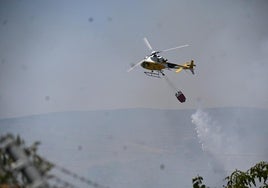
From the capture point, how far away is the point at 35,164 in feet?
41.3

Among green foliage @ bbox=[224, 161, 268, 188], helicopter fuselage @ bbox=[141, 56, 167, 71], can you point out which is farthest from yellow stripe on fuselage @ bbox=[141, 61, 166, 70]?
green foliage @ bbox=[224, 161, 268, 188]

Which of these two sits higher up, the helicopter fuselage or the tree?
the helicopter fuselage

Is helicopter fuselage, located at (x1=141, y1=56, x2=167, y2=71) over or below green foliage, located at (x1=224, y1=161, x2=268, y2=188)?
over

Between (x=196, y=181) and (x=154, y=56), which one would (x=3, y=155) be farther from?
(x=154, y=56)

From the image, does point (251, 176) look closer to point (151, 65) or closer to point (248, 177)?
point (248, 177)

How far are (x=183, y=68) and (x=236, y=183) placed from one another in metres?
46.4

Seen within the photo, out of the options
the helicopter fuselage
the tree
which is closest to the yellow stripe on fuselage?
the helicopter fuselage

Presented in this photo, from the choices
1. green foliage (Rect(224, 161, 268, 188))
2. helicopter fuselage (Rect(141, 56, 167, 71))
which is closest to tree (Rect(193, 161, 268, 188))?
green foliage (Rect(224, 161, 268, 188))

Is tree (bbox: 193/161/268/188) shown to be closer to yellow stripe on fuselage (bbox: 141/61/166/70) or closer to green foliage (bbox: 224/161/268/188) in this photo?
green foliage (bbox: 224/161/268/188)

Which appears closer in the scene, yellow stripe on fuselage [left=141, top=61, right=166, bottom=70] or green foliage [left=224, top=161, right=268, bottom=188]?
green foliage [left=224, top=161, right=268, bottom=188]

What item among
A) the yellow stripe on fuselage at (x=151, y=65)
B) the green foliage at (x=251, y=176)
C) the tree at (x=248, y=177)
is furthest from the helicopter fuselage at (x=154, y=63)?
the green foliage at (x=251, y=176)

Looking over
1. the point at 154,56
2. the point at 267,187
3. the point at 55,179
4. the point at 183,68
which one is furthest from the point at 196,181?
the point at 183,68

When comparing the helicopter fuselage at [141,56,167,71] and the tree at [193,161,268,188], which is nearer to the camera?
the tree at [193,161,268,188]

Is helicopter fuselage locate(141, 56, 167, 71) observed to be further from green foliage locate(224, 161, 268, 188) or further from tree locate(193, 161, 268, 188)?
green foliage locate(224, 161, 268, 188)
